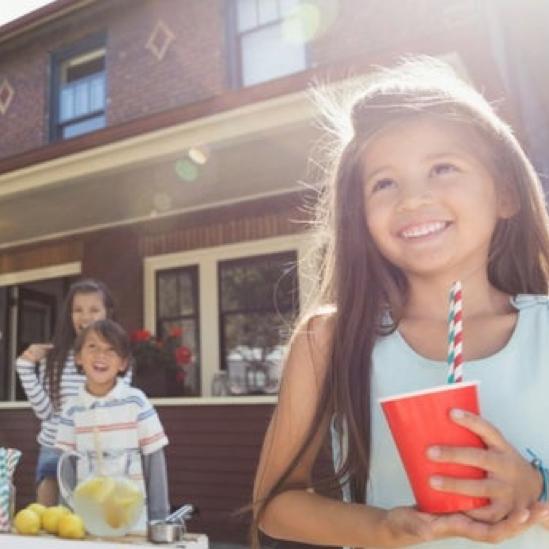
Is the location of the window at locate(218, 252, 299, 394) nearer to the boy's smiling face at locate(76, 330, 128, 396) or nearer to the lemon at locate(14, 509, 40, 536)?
the boy's smiling face at locate(76, 330, 128, 396)

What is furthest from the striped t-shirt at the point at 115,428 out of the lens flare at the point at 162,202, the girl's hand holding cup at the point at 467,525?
the lens flare at the point at 162,202

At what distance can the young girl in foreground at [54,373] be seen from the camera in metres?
3.76

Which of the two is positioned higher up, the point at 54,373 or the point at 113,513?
the point at 54,373

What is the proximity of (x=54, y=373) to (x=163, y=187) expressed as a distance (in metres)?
2.39

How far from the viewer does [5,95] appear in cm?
1051

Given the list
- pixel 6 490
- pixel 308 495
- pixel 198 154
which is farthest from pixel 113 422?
pixel 308 495

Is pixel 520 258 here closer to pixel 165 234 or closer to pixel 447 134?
pixel 447 134

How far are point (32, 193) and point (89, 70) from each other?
16.4 feet

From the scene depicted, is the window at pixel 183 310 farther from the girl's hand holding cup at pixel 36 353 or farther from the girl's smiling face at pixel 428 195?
the girl's smiling face at pixel 428 195

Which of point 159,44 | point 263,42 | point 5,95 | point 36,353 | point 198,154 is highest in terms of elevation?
point 5,95

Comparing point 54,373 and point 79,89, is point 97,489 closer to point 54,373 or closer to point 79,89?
point 54,373

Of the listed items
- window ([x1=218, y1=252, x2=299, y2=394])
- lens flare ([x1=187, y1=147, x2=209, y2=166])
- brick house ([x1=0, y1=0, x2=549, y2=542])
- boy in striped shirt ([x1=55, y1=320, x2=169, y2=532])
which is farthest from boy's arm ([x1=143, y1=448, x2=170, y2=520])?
window ([x1=218, y1=252, x2=299, y2=394])

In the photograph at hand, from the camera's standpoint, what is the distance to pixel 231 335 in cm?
697

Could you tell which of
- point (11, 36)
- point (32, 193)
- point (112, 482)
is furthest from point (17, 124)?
point (112, 482)
